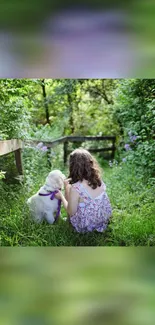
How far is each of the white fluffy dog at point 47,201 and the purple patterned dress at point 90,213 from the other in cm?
10

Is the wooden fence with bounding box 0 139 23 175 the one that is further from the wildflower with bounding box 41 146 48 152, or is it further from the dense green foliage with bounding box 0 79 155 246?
the wildflower with bounding box 41 146 48 152

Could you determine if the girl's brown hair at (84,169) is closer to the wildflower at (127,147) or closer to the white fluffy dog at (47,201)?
the white fluffy dog at (47,201)

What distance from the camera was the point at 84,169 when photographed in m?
2.62

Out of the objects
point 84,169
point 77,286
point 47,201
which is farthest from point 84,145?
point 77,286

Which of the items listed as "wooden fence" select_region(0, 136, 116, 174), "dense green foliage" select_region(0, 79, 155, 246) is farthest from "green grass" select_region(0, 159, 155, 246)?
"wooden fence" select_region(0, 136, 116, 174)

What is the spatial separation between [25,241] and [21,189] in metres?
0.31

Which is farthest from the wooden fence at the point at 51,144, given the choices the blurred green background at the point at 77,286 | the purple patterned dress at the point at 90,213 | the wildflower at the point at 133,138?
the blurred green background at the point at 77,286

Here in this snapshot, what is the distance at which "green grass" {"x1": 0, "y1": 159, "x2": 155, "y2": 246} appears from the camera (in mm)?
2551

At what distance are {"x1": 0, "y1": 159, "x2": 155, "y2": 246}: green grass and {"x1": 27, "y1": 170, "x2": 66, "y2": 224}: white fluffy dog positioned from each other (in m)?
0.04

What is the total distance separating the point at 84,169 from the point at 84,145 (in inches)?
6.8

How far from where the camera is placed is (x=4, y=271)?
7.98 feet
